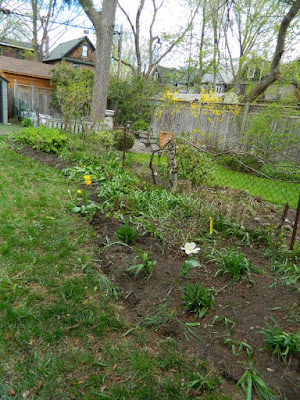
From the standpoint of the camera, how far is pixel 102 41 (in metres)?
9.75

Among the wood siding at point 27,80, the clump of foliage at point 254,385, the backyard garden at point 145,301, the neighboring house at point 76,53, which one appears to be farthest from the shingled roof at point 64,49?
the clump of foliage at point 254,385

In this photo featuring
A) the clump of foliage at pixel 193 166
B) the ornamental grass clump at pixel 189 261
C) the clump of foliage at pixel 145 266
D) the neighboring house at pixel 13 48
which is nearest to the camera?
the ornamental grass clump at pixel 189 261

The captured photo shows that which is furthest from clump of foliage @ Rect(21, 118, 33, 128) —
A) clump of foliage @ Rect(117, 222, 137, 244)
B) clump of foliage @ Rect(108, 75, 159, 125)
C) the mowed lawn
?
clump of foliage @ Rect(117, 222, 137, 244)

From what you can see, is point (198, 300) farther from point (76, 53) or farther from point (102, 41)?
point (76, 53)

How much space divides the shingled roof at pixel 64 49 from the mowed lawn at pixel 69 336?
27928 millimetres

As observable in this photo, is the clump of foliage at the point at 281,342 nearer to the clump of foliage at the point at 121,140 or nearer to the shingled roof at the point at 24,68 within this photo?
the clump of foliage at the point at 121,140

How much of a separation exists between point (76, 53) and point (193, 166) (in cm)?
2695

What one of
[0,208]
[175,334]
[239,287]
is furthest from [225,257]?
[0,208]

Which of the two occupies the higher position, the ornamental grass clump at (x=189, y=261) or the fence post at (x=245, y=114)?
the fence post at (x=245, y=114)

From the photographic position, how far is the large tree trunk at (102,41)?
9609mm

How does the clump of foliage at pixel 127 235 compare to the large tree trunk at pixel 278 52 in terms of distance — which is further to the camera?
the large tree trunk at pixel 278 52

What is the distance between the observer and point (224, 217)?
367 cm

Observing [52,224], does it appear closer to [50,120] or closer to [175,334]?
[175,334]

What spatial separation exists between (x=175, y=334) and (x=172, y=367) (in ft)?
0.86
